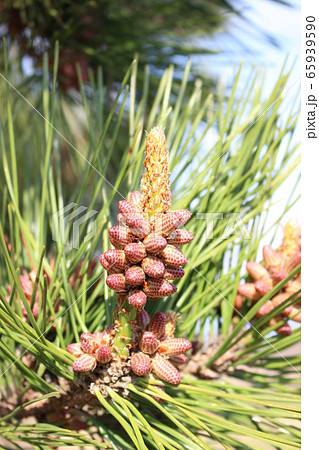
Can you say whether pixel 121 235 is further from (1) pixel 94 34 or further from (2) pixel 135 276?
(1) pixel 94 34

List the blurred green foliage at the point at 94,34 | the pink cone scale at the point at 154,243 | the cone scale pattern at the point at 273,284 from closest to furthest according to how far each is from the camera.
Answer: the pink cone scale at the point at 154,243 → the cone scale pattern at the point at 273,284 → the blurred green foliage at the point at 94,34

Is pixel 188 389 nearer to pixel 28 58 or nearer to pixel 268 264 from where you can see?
pixel 268 264

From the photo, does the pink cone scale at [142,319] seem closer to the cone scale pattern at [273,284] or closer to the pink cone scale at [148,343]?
the pink cone scale at [148,343]

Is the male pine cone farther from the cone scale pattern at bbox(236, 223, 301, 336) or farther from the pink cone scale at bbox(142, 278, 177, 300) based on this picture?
the cone scale pattern at bbox(236, 223, 301, 336)

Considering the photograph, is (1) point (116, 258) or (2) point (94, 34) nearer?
(1) point (116, 258)

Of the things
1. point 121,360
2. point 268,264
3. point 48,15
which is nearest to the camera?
point 121,360

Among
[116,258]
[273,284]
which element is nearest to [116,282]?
[116,258]

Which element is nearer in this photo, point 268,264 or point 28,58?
point 268,264

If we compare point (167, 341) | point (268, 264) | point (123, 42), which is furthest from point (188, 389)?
point (123, 42)

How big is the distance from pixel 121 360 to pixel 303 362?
0.50 feet

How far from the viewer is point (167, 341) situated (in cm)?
38

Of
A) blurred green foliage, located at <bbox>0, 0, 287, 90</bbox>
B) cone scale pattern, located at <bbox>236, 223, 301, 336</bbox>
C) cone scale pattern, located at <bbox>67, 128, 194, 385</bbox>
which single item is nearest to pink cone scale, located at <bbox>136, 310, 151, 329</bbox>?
cone scale pattern, located at <bbox>67, 128, 194, 385</bbox>

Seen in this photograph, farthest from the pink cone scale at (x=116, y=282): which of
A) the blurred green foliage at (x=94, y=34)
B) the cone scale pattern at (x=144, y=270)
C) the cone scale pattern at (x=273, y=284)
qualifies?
the blurred green foliage at (x=94, y=34)

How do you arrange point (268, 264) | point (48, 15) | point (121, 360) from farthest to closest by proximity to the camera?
point (48, 15)
point (268, 264)
point (121, 360)
